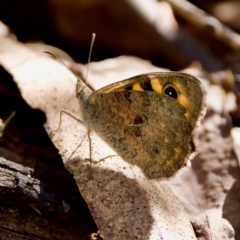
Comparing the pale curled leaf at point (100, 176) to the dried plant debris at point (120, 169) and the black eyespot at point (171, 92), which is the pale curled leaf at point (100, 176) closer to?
the dried plant debris at point (120, 169)

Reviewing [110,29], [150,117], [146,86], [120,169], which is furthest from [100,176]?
[110,29]

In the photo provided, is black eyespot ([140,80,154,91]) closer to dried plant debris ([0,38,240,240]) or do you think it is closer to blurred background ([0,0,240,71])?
dried plant debris ([0,38,240,240])

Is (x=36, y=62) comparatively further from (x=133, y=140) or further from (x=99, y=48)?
(x=99, y=48)

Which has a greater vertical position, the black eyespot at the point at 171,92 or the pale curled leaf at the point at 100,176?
the black eyespot at the point at 171,92

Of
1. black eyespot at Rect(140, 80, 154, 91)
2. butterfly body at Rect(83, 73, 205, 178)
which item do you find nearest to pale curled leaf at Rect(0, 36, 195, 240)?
butterfly body at Rect(83, 73, 205, 178)

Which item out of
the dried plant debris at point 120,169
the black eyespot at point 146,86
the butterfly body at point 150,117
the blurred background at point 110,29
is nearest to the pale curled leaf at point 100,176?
the dried plant debris at point 120,169

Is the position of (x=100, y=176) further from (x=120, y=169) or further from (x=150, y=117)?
(x=150, y=117)
